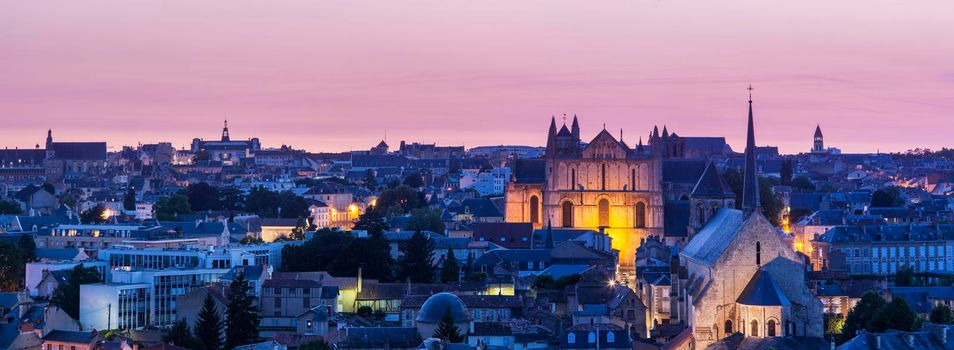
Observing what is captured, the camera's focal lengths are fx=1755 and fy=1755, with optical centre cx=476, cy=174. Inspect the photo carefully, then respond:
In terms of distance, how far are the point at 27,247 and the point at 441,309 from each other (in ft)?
127

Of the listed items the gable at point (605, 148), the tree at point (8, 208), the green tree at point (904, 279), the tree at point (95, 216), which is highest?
the gable at point (605, 148)

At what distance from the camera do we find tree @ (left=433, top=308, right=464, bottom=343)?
61.4 m

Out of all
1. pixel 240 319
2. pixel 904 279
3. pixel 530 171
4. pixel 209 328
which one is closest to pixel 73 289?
pixel 209 328

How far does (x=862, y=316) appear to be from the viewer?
6694 centimetres

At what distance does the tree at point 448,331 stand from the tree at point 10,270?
30.9 meters

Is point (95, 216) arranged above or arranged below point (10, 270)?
above

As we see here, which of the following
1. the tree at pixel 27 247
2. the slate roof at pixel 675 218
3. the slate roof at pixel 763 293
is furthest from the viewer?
the slate roof at pixel 675 218

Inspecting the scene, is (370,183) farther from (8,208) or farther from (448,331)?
(448,331)

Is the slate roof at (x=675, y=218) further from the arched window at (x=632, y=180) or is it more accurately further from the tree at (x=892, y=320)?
the tree at (x=892, y=320)

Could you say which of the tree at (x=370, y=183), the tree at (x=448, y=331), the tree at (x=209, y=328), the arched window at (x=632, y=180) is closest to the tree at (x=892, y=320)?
the tree at (x=448, y=331)

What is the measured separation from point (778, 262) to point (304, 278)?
24.0 m

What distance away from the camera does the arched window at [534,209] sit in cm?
10550

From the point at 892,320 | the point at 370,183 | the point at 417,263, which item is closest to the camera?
the point at 892,320

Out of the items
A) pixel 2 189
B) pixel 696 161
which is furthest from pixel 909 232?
pixel 2 189
